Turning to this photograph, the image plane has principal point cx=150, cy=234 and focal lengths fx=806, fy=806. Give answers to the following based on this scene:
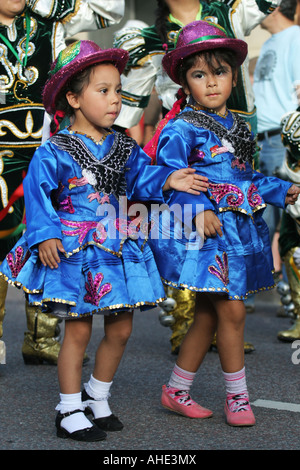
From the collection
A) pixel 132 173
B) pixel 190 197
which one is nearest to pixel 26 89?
pixel 132 173

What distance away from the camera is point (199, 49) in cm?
308

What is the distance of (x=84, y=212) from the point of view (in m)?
2.90

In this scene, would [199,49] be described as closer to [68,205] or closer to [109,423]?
[68,205]

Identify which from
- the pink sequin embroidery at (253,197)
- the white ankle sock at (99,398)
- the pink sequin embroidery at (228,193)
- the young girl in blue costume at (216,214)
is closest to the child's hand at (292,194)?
the young girl in blue costume at (216,214)

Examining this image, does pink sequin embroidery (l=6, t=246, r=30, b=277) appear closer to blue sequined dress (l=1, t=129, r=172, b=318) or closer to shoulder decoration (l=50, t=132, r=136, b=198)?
blue sequined dress (l=1, t=129, r=172, b=318)

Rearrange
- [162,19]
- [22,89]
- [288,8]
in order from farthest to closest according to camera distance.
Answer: [288,8], [162,19], [22,89]

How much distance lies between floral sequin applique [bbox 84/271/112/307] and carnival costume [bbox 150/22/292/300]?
11.8 inches

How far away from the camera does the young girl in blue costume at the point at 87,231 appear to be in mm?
2801

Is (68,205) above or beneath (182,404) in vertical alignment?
above

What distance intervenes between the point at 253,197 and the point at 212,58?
1.83 feet

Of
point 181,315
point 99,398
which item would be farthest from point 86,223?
point 181,315

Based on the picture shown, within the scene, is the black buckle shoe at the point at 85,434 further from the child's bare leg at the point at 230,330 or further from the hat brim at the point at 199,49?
the hat brim at the point at 199,49

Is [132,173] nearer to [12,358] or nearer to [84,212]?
[84,212]

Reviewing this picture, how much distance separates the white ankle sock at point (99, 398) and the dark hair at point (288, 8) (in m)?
4.05
